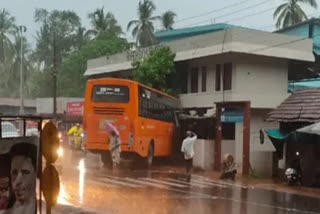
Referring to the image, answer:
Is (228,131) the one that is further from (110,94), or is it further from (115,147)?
(115,147)

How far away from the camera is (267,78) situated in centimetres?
2561

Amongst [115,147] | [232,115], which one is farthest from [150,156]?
[232,115]

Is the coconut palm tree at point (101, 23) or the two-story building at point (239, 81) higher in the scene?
the coconut palm tree at point (101, 23)

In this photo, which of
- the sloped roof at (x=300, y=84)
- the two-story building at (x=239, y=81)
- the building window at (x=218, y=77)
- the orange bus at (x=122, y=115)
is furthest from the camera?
the sloped roof at (x=300, y=84)

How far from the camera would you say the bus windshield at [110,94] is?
71.1 ft

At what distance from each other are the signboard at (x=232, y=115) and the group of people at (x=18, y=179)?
55.3 feet

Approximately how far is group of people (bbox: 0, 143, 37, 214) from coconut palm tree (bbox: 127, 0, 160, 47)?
46019 millimetres

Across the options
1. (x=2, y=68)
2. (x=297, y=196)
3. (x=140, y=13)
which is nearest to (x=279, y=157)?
(x=297, y=196)

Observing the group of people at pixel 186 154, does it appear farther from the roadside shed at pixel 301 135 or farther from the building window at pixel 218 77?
the building window at pixel 218 77

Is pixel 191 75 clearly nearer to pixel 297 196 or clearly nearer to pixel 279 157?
pixel 279 157

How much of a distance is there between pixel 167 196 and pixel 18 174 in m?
7.81

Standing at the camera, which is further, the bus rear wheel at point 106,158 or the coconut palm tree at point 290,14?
the coconut palm tree at point 290,14

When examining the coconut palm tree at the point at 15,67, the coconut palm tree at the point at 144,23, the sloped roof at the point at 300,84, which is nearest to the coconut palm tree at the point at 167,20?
the coconut palm tree at the point at 144,23

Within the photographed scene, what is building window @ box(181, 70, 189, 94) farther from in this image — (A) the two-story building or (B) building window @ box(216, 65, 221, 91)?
(B) building window @ box(216, 65, 221, 91)
